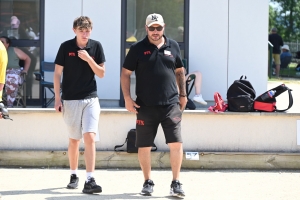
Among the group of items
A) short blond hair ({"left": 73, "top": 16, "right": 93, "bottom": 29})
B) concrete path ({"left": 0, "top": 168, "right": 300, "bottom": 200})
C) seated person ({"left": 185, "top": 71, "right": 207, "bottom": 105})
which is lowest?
concrete path ({"left": 0, "top": 168, "right": 300, "bottom": 200})

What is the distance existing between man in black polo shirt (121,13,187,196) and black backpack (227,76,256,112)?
6.48 ft

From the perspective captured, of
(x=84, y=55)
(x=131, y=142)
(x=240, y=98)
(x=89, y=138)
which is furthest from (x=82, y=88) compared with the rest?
(x=240, y=98)

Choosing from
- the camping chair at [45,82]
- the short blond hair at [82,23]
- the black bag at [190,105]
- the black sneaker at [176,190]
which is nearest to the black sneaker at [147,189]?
the black sneaker at [176,190]

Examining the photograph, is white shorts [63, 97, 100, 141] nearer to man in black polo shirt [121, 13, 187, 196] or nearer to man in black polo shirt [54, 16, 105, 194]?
man in black polo shirt [54, 16, 105, 194]

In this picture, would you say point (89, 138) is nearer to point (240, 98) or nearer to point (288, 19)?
point (240, 98)

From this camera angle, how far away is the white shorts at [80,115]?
718 centimetres

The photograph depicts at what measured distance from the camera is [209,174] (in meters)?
8.56

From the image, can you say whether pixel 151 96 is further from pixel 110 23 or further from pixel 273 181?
pixel 110 23

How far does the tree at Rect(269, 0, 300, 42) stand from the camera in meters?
46.1

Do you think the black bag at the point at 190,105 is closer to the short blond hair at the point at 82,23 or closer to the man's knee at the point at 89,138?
the man's knee at the point at 89,138

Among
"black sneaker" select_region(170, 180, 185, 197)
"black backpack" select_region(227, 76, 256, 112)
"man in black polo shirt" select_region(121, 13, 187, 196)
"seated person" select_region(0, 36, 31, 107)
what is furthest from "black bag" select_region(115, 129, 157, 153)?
"seated person" select_region(0, 36, 31, 107)

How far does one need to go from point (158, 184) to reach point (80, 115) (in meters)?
1.32

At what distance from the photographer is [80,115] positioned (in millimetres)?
7234

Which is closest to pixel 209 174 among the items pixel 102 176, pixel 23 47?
pixel 102 176
